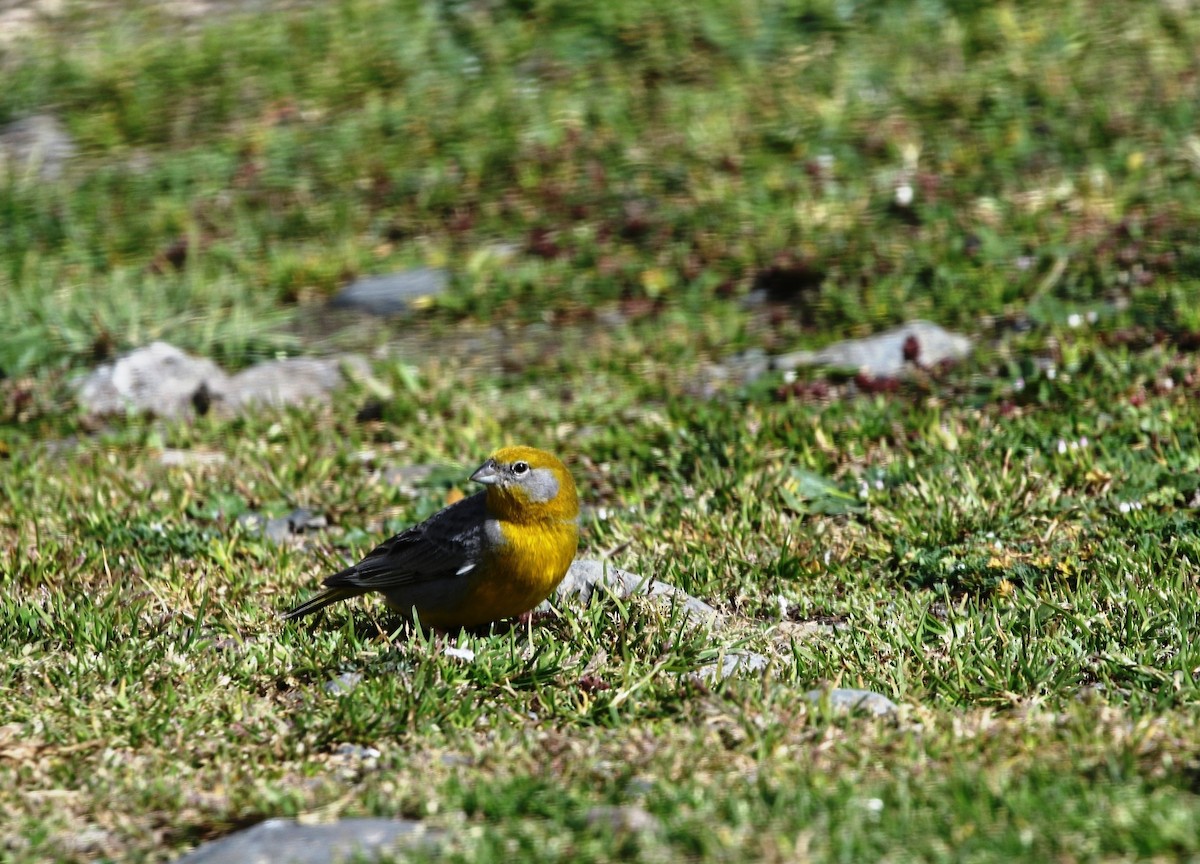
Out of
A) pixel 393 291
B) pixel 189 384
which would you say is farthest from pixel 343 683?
pixel 393 291

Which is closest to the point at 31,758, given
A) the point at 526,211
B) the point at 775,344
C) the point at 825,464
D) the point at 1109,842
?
the point at 1109,842

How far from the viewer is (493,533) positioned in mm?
5973

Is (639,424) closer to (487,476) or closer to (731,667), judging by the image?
(487,476)

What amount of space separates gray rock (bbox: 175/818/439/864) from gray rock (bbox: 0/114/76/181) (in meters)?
9.72

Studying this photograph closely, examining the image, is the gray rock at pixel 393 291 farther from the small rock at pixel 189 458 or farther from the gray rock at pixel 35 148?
the gray rock at pixel 35 148

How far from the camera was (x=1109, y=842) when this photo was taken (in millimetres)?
4008

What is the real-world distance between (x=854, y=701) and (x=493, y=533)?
1.53 meters

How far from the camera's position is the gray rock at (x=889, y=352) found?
934 cm

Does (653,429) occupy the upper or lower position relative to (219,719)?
lower

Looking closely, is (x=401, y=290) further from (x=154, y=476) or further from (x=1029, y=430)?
(x=1029, y=430)

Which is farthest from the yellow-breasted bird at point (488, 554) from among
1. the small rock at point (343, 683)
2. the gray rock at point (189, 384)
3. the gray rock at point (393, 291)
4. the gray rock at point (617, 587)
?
the gray rock at point (393, 291)

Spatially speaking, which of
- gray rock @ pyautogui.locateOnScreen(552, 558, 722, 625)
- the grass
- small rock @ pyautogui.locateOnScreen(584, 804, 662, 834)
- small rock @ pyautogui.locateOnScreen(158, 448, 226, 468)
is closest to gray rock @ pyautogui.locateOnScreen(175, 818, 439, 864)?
the grass

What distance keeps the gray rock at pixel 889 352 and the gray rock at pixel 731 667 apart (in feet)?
12.4

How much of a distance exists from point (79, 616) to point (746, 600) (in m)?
2.65
